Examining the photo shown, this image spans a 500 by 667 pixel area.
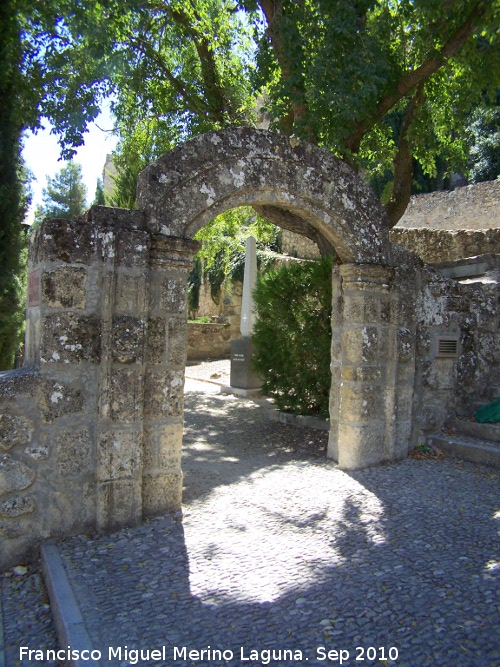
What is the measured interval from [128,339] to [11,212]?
19.7ft

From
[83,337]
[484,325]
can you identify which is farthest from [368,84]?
[83,337]

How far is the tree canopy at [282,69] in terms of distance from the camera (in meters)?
6.14

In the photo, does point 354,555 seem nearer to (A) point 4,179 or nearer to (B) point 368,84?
(B) point 368,84

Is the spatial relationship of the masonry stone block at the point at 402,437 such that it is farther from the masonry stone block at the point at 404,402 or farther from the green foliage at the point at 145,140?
the green foliage at the point at 145,140

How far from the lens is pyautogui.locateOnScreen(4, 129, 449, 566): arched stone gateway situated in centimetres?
339

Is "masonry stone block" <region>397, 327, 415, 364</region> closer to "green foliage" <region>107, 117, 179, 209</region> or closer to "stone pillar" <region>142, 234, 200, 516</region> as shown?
"stone pillar" <region>142, 234, 200, 516</region>

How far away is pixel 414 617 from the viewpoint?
2.58 metres

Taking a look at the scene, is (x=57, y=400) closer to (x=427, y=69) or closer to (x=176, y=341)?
(x=176, y=341)

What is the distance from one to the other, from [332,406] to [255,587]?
2.74 metres

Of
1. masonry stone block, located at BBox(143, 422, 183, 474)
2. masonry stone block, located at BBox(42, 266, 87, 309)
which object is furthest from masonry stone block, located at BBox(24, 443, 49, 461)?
masonry stone block, located at BBox(42, 266, 87, 309)

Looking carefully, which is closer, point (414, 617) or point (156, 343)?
point (414, 617)

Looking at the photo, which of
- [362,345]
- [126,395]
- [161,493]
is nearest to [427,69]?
[362,345]

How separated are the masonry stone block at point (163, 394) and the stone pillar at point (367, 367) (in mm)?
1779

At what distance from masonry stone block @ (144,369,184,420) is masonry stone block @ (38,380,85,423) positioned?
1.58ft
